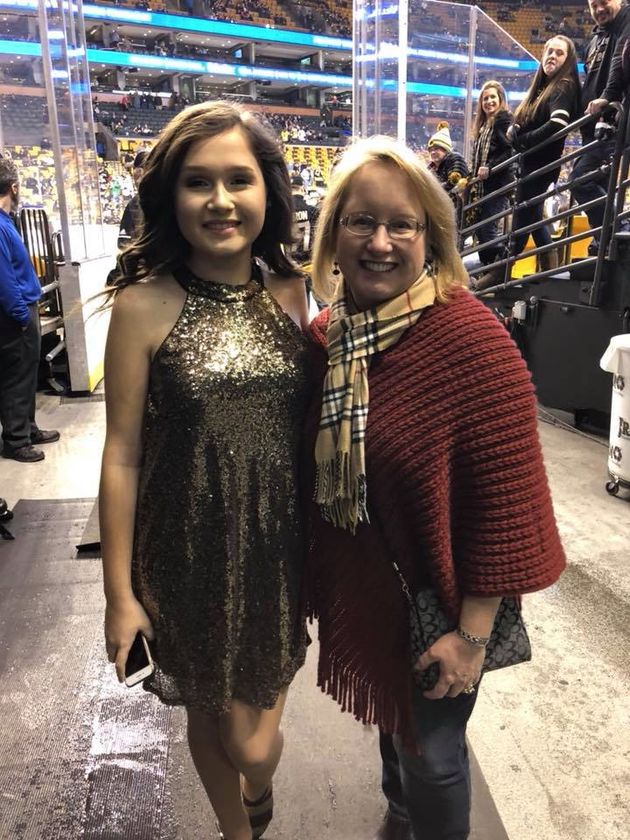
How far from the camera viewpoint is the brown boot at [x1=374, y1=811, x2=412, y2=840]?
1438 millimetres

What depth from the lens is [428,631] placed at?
106 cm

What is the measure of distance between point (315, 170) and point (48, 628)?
2003cm

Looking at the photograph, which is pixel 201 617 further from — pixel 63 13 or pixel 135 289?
pixel 63 13

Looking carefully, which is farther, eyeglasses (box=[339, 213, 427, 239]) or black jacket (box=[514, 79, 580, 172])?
black jacket (box=[514, 79, 580, 172])

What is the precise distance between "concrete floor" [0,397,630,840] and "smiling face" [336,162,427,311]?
126 centimetres

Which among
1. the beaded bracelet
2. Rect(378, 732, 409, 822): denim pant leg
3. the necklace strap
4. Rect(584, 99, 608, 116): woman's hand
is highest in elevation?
Rect(584, 99, 608, 116): woman's hand

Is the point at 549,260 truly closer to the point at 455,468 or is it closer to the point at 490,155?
the point at 490,155

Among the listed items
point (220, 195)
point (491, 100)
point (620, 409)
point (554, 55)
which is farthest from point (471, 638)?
point (491, 100)

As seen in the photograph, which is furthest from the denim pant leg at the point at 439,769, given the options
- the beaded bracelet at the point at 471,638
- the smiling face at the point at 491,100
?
the smiling face at the point at 491,100

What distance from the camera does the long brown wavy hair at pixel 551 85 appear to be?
176 inches

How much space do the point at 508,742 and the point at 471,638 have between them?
0.98m

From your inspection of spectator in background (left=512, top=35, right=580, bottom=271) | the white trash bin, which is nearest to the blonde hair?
the white trash bin

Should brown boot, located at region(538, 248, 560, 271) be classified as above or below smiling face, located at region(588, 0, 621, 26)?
below

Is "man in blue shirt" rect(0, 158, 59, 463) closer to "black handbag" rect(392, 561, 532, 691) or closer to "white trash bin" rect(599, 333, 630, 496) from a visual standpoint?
"white trash bin" rect(599, 333, 630, 496)
